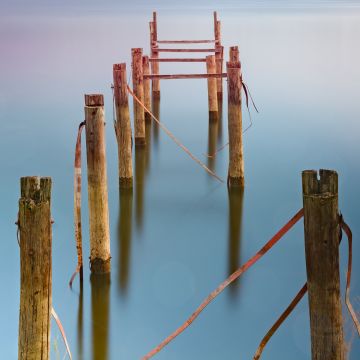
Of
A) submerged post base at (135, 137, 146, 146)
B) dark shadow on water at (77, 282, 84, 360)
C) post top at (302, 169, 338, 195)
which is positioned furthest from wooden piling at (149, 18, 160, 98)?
post top at (302, 169, 338, 195)

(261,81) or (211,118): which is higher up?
(261,81)

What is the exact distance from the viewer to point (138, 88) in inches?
474

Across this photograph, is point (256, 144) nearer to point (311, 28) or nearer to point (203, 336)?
point (203, 336)

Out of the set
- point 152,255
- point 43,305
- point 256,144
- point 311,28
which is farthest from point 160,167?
point 311,28

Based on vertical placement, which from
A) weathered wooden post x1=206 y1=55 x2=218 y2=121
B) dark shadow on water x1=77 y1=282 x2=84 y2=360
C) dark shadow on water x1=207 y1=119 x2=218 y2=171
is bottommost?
dark shadow on water x1=77 y1=282 x2=84 y2=360

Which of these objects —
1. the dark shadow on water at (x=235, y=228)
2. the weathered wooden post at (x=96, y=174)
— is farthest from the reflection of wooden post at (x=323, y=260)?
the dark shadow on water at (x=235, y=228)

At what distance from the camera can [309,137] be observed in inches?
604

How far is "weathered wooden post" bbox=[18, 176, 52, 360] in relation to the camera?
190 inches

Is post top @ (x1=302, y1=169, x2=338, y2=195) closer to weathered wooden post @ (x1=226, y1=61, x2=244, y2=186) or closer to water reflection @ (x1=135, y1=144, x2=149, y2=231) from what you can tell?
weathered wooden post @ (x1=226, y1=61, x2=244, y2=186)

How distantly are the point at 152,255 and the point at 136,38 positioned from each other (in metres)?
26.3

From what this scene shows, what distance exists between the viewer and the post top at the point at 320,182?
4418mm

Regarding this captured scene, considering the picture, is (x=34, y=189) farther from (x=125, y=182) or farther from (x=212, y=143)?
(x=212, y=143)

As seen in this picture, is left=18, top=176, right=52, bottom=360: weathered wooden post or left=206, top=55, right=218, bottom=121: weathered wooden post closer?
left=18, top=176, right=52, bottom=360: weathered wooden post

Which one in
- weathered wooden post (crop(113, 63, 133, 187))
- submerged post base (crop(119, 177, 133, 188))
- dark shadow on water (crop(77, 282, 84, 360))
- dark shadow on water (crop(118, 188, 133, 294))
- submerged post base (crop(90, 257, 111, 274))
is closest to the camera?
dark shadow on water (crop(77, 282, 84, 360))
